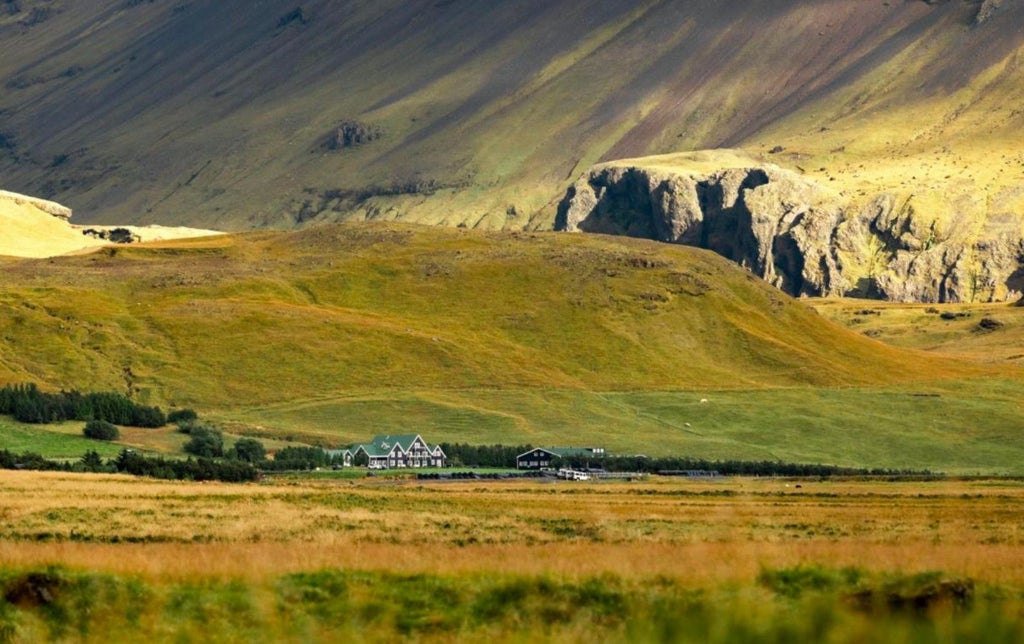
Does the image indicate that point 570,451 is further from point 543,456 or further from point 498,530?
point 498,530

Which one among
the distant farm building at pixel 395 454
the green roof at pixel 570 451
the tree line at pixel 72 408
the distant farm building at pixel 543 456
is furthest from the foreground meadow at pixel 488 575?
the green roof at pixel 570 451

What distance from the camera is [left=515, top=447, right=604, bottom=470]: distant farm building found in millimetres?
147875

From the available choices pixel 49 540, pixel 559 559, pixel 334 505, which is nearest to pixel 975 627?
pixel 559 559

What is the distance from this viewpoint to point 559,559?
1489 inches

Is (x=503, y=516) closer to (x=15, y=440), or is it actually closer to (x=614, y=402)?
(x=15, y=440)

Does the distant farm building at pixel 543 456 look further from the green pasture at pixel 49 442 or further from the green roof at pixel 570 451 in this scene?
the green pasture at pixel 49 442

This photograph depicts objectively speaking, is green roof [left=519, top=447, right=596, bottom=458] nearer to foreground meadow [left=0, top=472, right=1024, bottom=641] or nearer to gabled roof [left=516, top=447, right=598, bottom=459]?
gabled roof [left=516, top=447, right=598, bottom=459]

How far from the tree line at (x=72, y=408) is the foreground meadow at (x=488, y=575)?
8206 cm

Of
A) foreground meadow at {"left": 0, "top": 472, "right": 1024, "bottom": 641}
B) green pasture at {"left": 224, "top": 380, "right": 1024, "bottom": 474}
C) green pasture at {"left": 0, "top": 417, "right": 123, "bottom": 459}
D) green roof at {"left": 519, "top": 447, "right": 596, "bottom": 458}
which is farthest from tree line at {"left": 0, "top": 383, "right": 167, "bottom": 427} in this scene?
foreground meadow at {"left": 0, "top": 472, "right": 1024, "bottom": 641}

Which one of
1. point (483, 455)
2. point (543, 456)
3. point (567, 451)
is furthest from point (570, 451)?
point (483, 455)

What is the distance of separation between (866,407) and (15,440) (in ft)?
350

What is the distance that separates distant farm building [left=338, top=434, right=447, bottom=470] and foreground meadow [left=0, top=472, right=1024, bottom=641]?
278ft

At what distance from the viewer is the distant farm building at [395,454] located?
494 feet

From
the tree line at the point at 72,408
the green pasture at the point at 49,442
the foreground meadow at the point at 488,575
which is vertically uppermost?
the tree line at the point at 72,408
